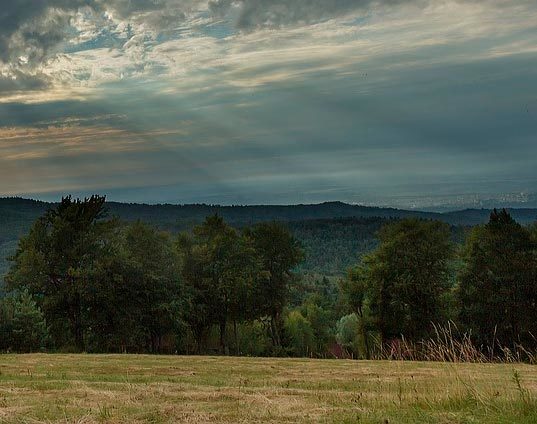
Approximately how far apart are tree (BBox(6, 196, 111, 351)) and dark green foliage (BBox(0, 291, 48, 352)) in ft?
10.9

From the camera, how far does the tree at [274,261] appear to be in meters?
54.1

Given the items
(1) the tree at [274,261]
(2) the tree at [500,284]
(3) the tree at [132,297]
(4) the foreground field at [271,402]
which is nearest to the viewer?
(4) the foreground field at [271,402]

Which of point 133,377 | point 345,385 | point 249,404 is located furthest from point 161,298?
point 249,404

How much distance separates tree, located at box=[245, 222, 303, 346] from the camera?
54094 mm

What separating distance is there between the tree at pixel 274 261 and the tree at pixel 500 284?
641 inches

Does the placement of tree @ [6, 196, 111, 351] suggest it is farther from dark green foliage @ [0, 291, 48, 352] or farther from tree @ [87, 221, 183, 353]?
dark green foliage @ [0, 291, 48, 352]

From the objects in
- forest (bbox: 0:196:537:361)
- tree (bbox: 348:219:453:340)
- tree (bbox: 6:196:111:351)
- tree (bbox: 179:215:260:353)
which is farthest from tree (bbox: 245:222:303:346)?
tree (bbox: 6:196:111:351)

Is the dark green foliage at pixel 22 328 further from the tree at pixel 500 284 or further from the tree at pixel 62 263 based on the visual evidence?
the tree at pixel 500 284

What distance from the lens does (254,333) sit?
6588 cm

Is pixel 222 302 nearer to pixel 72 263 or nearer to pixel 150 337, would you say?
pixel 150 337

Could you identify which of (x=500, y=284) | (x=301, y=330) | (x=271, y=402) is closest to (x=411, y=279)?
(x=500, y=284)

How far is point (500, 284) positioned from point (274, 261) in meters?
20.3

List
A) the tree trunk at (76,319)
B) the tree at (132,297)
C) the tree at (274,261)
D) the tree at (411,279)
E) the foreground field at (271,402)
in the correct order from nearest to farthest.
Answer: the foreground field at (271,402) < the tree at (132,297) < the tree trunk at (76,319) < the tree at (411,279) < the tree at (274,261)

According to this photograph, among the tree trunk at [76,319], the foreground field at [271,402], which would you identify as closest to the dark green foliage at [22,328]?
the tree trunk at [76,319]
